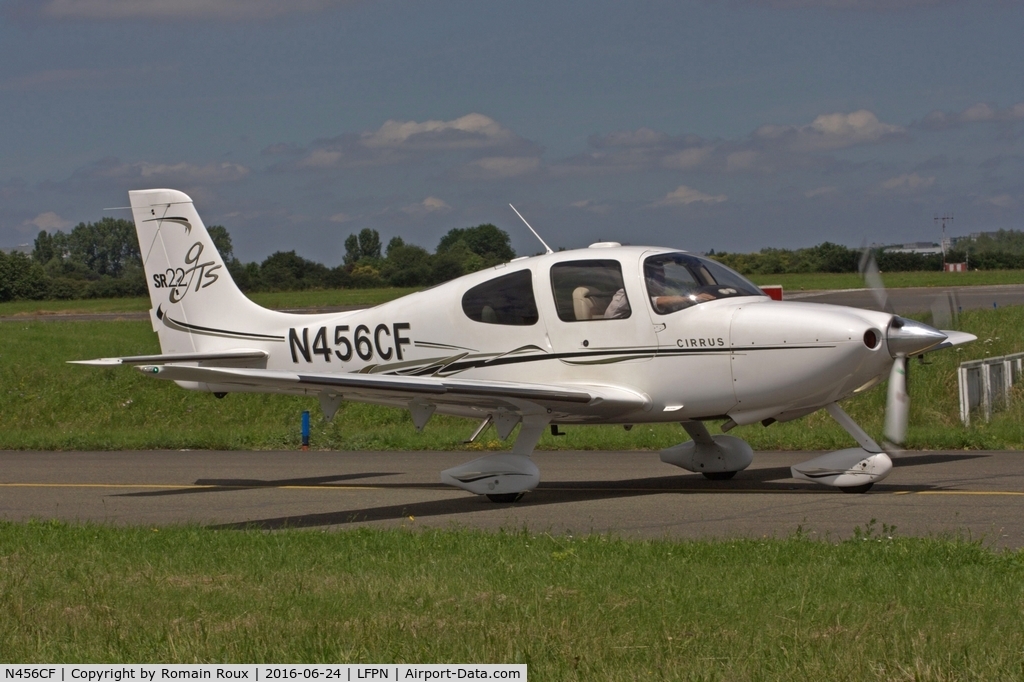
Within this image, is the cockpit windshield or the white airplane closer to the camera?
the white airplane

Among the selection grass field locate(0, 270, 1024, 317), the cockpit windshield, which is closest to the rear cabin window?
the cockpit windshield

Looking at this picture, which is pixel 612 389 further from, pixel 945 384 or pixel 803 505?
pixel 945 384

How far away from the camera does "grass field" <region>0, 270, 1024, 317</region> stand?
200 feet

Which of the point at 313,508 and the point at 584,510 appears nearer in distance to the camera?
the point at 584,510

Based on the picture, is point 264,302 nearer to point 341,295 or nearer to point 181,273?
point 341,295

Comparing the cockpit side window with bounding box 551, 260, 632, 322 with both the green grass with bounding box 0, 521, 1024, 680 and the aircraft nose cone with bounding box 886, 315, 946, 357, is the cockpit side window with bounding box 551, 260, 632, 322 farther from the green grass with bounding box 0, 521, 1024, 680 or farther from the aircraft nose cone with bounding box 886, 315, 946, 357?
the green grass with bounding box 0, 521, 1024, 680

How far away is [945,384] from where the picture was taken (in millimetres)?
20672

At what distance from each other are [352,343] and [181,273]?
10.2 feet

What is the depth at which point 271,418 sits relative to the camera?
24.6 m

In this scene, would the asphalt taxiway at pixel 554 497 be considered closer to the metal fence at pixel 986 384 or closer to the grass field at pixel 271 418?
the grass field at pixel 271 418

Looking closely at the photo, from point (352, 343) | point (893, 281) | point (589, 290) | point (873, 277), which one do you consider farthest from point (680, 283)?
point (893, 281)

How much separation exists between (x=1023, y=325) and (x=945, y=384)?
664cm

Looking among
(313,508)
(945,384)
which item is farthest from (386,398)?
(945,384)

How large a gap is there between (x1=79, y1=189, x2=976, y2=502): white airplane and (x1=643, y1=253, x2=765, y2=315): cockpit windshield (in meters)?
0.01
